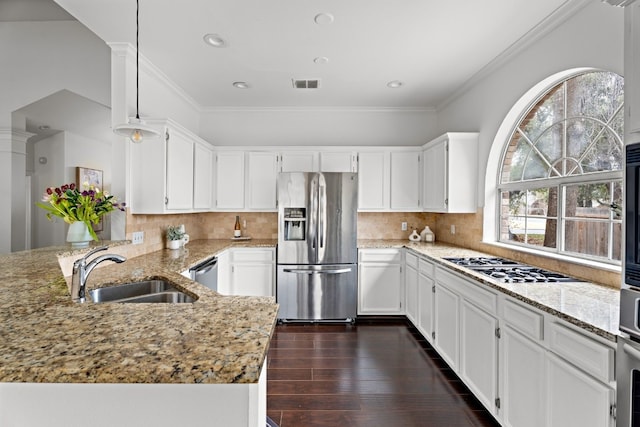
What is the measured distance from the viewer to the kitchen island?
26.7 inches

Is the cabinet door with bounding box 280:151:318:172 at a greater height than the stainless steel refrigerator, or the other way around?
the cabinet door with bounding box 280:151:318:172

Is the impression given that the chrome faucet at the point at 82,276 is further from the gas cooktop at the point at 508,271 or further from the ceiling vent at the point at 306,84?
the ceiling vent at the point at 306,84

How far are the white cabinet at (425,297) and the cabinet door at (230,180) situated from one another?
7.73 feet

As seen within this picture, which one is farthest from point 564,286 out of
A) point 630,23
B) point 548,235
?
point 630,23

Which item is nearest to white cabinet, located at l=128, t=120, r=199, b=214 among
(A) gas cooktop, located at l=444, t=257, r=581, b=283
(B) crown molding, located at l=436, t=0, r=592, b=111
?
(A) gas cooktop, located at l=444, t=257, r=581, b=283

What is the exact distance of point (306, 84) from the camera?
3.46 metres

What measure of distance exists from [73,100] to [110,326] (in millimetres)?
3446

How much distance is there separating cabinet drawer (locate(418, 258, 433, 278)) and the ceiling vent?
2.21 meters

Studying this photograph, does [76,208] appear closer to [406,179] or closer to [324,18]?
[324,18]

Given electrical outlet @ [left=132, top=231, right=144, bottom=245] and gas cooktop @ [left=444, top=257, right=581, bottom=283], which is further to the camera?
electrical outlet @ [left=132, top=231, right=144, bottom=245]

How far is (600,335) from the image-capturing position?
1208 millimetres

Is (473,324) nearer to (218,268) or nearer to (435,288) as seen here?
(435,288)

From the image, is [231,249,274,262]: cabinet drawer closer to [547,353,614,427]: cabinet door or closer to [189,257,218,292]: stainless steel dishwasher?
[189,257,218,292]: stainless steel dishwasher

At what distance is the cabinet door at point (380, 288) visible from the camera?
3.76 metres
